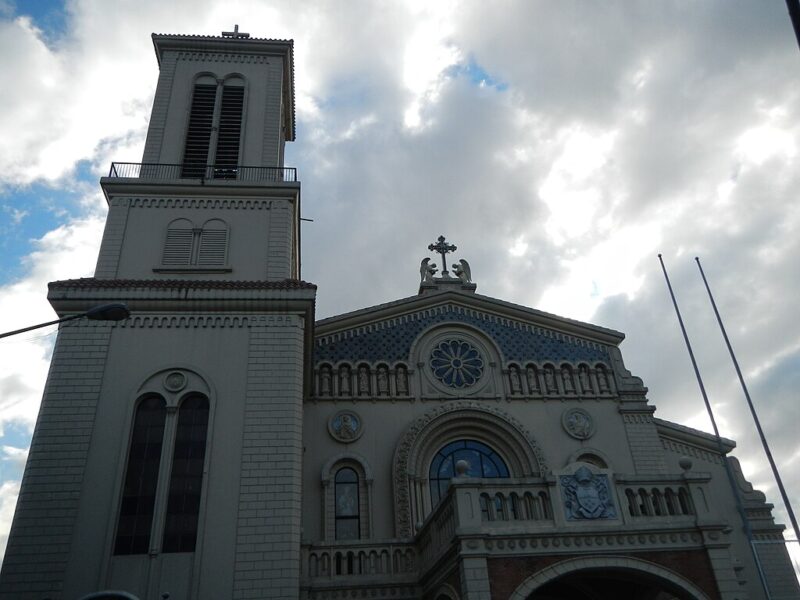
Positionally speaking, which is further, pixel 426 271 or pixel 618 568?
pixel 426 271

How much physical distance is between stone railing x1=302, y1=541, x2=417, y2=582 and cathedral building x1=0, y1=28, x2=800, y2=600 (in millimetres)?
58

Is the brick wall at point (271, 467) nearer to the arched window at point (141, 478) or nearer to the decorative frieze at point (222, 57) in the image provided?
the arched window at point (141, 478)

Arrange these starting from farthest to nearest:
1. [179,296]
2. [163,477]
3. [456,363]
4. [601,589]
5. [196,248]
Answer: [456,363] < [196,248] < [179,296] < [601,589] < [163,477]

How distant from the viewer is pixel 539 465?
23.7 metres

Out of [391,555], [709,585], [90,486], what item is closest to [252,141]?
[90,486]

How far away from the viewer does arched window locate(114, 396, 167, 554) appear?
1670cm

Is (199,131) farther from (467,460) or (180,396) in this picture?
(467,460)

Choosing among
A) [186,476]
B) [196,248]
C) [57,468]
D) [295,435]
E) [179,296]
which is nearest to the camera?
[57,468]

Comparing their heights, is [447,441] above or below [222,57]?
below

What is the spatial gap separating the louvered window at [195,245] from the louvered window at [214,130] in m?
2.48

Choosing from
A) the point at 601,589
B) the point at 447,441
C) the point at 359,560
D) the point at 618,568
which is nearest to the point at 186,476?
the point at 359,560

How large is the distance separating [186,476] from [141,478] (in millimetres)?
1099

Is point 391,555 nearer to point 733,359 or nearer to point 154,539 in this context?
point 154,539

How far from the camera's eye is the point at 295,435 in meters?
18.2
